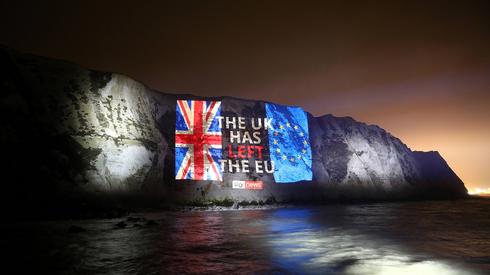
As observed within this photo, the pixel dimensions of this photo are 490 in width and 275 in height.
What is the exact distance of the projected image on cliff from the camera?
38.8 metres

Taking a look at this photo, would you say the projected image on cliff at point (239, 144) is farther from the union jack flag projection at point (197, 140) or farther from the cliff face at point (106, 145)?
the cliff face at point (106, 145)

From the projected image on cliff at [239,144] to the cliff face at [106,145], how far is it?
100 cm

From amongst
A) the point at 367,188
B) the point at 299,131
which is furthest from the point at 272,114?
the point at 367,188

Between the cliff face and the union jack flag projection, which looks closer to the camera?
the cliff face

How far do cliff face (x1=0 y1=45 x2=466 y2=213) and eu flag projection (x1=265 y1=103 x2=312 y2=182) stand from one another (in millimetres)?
1371

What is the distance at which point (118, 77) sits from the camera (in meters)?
36.9

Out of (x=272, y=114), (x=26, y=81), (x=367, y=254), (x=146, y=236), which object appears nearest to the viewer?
(x=367, y=254)

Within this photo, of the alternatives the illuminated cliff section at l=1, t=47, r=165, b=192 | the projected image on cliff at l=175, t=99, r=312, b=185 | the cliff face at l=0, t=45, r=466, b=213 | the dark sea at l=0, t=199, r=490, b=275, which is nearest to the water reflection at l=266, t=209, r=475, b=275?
the dark sea at l=0, t=199, r=490, b=275

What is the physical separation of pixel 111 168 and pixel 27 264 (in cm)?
2379

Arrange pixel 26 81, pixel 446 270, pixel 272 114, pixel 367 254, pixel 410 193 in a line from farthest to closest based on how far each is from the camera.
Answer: pixel 410 193, pixel 272 114, pixel 26 81, pixel 367 254, pixel 446 270

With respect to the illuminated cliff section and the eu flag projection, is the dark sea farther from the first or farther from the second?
the eu flag projection

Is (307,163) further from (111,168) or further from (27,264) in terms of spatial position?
(27,264)

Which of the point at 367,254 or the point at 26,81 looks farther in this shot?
the point at 26,81

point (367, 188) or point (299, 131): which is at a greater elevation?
point (299, 131)
